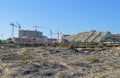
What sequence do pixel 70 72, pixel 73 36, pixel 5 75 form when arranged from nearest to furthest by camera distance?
pixel 5 75
pixel 70 72
pixel 73 36

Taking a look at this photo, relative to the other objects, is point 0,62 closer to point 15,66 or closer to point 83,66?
point 15,66

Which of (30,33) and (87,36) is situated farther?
(30,33)

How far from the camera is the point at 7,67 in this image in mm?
16766

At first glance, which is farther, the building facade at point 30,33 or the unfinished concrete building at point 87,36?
the building facade at point 30,33

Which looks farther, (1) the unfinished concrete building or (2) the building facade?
(2) the building facade

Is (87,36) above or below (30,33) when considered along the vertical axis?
below

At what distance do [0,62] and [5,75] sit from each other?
3119mm

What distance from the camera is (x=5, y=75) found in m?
15.2

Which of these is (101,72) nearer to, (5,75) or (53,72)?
(53,72)

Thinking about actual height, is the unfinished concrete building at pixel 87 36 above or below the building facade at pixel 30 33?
below

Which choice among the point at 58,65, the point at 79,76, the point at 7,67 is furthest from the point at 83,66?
the point at 7,67

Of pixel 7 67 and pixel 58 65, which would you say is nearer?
pixel 7 67

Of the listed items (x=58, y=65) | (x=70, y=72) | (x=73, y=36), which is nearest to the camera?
(x=70, y=72)

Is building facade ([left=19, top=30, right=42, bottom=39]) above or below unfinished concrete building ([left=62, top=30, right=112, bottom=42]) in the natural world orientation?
above
